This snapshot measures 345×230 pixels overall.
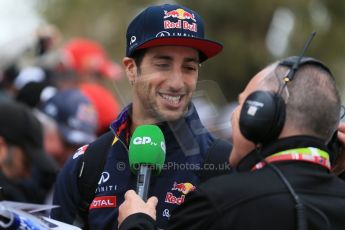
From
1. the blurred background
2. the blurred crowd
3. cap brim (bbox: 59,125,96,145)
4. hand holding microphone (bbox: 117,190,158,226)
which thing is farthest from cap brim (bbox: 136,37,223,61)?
the blurred background

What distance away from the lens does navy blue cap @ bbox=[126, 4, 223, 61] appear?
438 centimetres

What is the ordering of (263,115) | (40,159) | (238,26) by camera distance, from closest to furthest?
(263,115) → (40,159) → (238,26)

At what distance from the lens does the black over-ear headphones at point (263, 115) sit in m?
3.45

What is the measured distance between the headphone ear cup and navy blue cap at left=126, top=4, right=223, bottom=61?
0.96 m

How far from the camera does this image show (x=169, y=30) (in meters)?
4.38

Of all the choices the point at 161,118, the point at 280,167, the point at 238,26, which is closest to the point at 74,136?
the point at 161,118

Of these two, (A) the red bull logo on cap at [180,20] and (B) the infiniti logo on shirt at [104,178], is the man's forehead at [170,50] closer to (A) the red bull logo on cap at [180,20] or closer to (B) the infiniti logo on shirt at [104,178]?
(A) the red bull logo on cap at [180,20]

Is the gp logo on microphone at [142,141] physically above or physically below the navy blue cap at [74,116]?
above

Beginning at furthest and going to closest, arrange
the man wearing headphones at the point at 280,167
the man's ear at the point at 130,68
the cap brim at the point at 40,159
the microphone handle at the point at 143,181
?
the cap brim at the point at 40,159, the man's ear at the point at 130,68, the microphone handle at the point at 143,181, the man wearing headphones at the point at 280,167

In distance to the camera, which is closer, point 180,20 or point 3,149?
point 180,20

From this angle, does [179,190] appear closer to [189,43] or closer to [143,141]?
[143,141]

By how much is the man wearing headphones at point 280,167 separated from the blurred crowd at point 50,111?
1.12 m

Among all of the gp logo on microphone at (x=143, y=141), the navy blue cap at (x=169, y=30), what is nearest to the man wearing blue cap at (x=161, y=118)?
the navy blue cap at (x=169, y=30)

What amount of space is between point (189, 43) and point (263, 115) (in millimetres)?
1101
